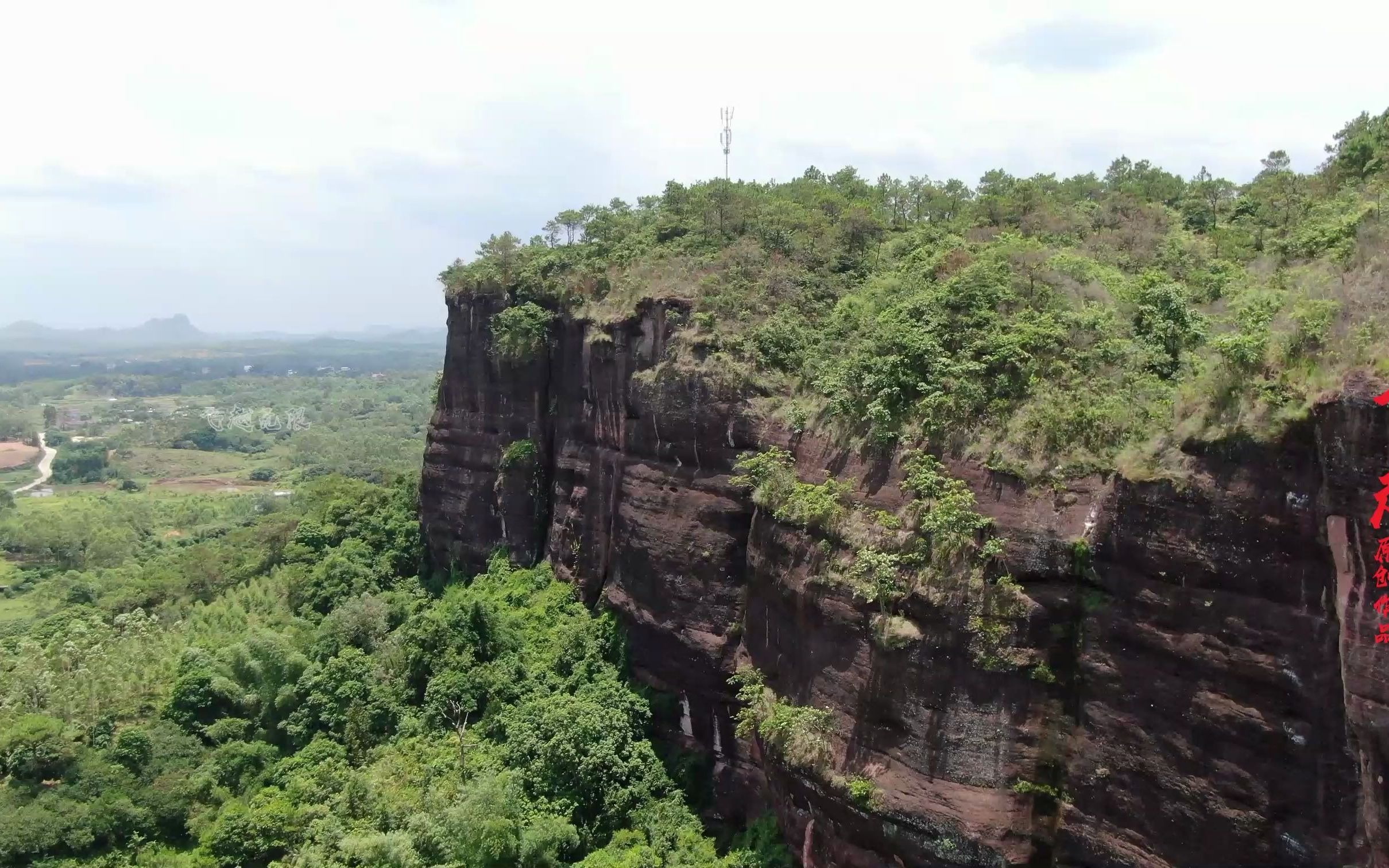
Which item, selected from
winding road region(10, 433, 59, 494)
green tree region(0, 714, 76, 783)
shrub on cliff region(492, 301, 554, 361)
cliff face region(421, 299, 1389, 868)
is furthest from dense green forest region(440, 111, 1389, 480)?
winding road region(10, 433, 59, 494)

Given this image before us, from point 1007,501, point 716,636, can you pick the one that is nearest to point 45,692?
point 716,636

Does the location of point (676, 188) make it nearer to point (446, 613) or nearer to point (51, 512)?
point (446, 613)

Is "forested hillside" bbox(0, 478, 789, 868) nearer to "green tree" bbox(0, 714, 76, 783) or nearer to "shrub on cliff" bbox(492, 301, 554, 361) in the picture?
"green tree" bbox(0, 714, 76, 783)

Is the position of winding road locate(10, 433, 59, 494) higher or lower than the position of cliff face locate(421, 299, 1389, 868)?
lower

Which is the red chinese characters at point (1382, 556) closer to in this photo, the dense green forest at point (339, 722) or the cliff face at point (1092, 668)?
the cliff face at point (1092, 668)

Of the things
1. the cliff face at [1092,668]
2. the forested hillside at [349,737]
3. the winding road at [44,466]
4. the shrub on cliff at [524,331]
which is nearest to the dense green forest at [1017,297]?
the shrub on cliff at [524,331]

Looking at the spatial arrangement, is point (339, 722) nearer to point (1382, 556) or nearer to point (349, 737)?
point (349, 737)
